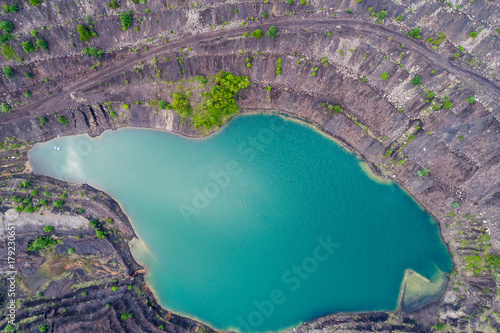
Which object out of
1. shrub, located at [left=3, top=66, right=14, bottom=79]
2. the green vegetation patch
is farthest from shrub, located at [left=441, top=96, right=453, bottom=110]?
shrub, located at [left=3, top=66, right=14, bottom=79]

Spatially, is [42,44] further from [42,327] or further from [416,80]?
[416,80]

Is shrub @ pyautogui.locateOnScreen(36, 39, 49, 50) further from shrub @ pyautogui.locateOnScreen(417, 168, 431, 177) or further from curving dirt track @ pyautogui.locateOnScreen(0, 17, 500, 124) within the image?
shrub @ pyautogui.locateOnScreen(417, 168, 431, 177)

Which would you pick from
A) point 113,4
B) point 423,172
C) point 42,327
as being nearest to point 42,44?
point 113,4

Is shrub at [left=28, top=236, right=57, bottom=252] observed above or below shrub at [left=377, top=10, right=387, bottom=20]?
below

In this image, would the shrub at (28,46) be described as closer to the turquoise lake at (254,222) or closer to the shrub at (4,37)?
the shrub at (4,37)

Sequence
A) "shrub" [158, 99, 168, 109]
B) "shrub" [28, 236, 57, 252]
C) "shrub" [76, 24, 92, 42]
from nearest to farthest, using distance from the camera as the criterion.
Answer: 1. "shrub" [76, 24, 92, 42]
2. "shrub" [28, 236, 57, 252]
3. "shrub" [158, 99, 168, 109]

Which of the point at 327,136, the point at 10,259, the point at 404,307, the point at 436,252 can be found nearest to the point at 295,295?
the point at 404,307

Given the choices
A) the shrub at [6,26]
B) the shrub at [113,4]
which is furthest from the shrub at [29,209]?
the shrub at [113,4]

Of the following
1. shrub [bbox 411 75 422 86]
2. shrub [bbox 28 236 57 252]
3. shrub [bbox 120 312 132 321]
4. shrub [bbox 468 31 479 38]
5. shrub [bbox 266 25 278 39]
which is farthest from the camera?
shrub [bbox 28 236 57 252]
